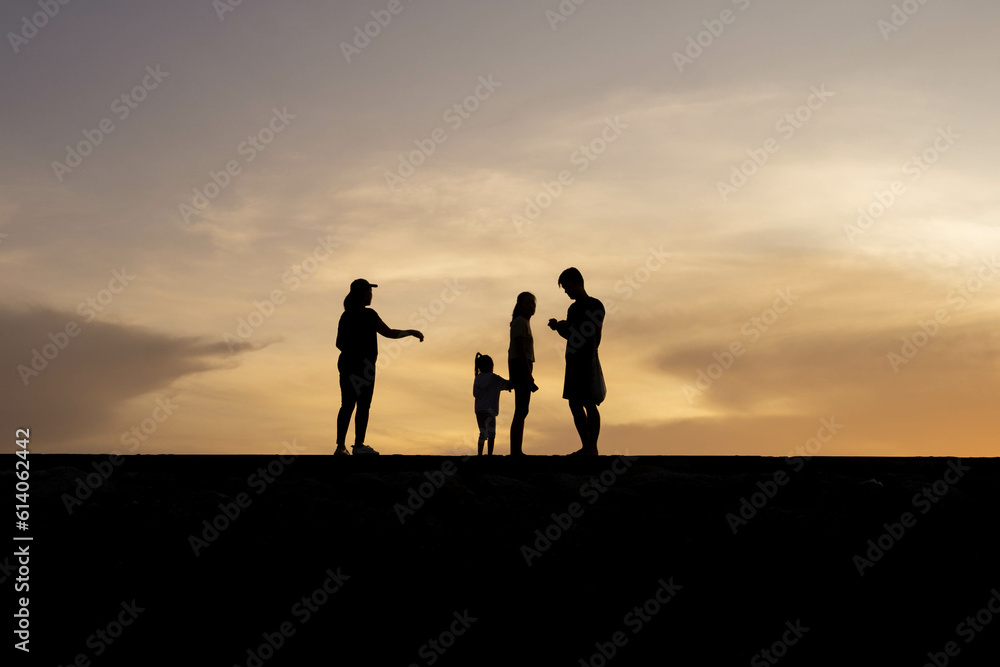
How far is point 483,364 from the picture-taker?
1395 centimetres

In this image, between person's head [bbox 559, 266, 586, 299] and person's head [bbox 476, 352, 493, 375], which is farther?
person's head [bbox 476, 352, 493, 375]

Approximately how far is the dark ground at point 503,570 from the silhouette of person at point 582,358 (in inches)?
59.3

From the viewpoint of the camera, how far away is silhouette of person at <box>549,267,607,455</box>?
10688 mm

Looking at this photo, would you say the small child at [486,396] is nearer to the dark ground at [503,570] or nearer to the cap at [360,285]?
the cap at [360,285]

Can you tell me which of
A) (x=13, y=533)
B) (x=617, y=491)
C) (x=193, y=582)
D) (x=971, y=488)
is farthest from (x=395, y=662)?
(x=971, y=488)

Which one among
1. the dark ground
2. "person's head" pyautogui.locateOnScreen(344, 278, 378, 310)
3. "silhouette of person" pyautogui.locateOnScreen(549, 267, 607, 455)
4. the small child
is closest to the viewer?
the dark ground

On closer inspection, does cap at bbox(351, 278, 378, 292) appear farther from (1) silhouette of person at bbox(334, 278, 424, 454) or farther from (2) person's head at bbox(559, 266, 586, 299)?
(2) person's head at bbox(559, 266, 586, 299)

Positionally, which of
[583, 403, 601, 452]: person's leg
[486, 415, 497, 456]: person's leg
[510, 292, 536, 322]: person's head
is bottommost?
[583, 403, 601, 452]: person's leg

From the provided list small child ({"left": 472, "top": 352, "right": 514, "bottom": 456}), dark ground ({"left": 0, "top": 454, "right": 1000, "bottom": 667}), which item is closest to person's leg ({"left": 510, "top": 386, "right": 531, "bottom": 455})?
dark ground ({"left": 0, "top": 454, "right": 1000, "bottom": 667})

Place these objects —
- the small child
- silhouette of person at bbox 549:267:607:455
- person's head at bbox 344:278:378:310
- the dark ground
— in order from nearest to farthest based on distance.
Answer: 1. the dark ground
2. silhouette of person at bbox 549:267:607:455
3. person's head at bbox 344:278:378:310
4. the small child

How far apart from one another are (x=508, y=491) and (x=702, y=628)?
2.23 metres

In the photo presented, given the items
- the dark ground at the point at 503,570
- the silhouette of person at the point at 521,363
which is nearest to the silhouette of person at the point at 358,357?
the silhouette of person at the point at 521,363

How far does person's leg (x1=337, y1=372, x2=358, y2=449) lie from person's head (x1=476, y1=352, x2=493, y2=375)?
3353 mm

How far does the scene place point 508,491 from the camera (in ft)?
28.2
